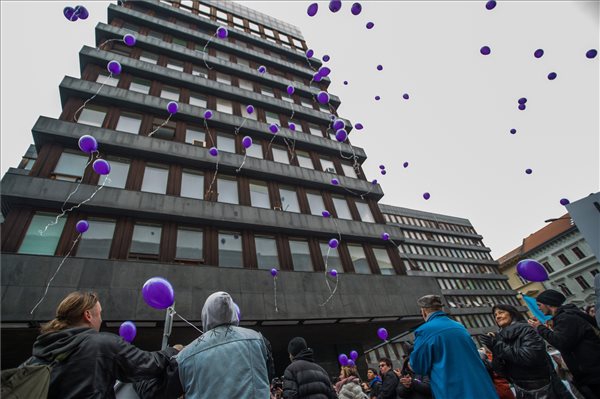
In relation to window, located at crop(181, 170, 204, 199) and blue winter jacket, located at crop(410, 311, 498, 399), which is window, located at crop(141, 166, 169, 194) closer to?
window, located at crop(181, 170, 204, 199)

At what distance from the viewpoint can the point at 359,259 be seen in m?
16.4

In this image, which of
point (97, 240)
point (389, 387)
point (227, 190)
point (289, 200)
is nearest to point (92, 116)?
point (97, 240)

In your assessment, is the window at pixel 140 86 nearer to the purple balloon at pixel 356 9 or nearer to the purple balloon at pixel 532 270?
the purple balloon at pixel 356 9

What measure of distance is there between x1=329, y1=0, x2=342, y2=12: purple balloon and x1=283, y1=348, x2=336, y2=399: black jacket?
8.53 metres

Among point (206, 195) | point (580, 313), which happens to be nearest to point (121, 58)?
point (206, 195)

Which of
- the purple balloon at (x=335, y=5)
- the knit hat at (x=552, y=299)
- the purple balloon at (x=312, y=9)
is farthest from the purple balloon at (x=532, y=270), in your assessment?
the purple balloon at (x=312, y=9)

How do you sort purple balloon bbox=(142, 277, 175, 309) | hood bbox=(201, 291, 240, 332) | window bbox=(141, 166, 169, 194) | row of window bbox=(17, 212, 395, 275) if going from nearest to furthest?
hood bbox=(201, 291, 240, 332) < purple balloon bbox=(142, 277, 175, 309) < row of window bbox=(17, 212, 395, 275) < window bbox=(141, 166, 169, 194)

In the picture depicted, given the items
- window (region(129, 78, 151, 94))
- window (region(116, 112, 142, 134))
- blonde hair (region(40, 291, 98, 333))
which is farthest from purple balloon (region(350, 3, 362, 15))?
window (region(129, 78, 151, 94))

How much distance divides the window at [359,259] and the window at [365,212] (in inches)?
90.1

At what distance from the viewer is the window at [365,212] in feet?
61.3

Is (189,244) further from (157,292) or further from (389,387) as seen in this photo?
(389,387)

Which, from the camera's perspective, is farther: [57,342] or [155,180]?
[155,180]

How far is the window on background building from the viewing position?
11914 millimetres

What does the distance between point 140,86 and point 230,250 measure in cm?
1117
